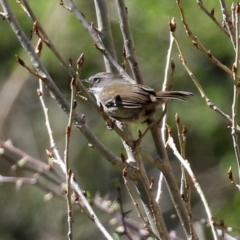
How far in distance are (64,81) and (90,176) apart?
1.32m

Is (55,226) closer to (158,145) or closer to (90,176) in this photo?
(90,176)

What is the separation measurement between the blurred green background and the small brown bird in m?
3.35

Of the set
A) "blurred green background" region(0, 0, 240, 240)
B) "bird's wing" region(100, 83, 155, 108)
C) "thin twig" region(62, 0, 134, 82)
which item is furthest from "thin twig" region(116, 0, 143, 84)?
"blurred green background" region(0, 0, 240, 240)

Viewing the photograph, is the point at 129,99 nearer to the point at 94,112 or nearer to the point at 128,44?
the point at 128,44

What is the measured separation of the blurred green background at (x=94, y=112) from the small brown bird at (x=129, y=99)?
3353 millimetres

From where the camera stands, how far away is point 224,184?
25.6 feet

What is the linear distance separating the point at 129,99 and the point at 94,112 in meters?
4.38

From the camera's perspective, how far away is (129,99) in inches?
148

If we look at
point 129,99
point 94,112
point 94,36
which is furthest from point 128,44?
point 94,112

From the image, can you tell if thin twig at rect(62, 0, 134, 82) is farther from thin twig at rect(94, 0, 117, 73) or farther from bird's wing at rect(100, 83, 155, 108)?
bird's wing at rect(100, 83, 155, 108)

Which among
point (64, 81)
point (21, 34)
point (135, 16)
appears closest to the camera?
point (21, 34)

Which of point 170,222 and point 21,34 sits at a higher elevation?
point 170,222

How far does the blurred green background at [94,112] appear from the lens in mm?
7586

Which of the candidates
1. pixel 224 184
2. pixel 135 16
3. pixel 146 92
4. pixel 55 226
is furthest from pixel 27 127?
pixel 146 92
